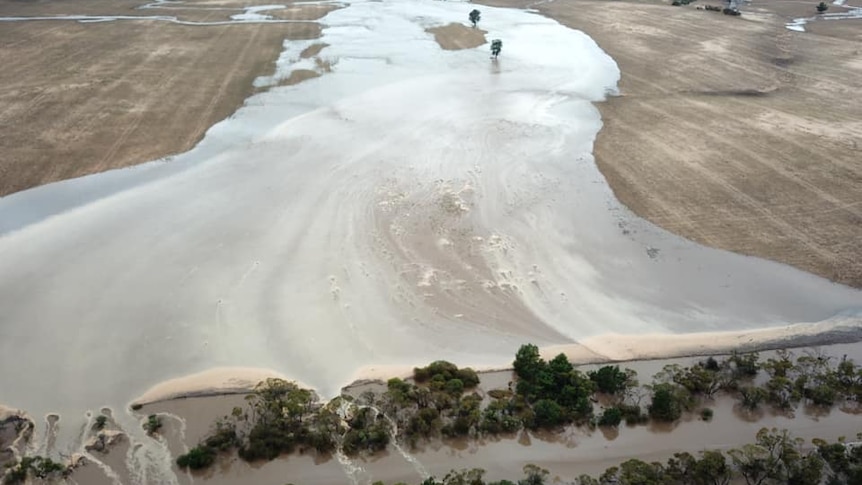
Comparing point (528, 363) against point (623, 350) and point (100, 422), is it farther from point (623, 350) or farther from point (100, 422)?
point (100, 422)

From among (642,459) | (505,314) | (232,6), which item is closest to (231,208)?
(505,314)

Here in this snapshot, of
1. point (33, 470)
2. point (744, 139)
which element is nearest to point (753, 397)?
point (33, 470)

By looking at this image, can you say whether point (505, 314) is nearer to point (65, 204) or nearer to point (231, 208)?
point (231, 208)

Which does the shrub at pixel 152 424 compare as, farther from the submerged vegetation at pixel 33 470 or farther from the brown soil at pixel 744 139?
the brown soil at pixel 744 139

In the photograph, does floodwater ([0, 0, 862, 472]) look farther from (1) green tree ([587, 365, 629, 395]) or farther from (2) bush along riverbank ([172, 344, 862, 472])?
(1) green tree ([587, 365, 629, 395])

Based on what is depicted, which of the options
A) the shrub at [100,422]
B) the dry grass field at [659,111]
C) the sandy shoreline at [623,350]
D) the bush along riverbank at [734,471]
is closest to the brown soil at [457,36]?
the dry grass field at [659,111]

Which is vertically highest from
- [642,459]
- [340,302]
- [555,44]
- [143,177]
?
[555,44]

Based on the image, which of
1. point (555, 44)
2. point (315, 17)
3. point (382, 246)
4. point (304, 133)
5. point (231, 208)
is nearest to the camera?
point (382, 246)
